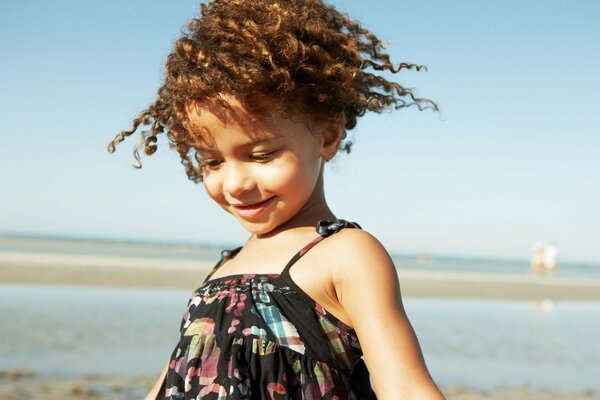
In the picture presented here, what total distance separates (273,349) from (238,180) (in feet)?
1.24

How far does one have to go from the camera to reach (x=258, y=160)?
1836 millimetres

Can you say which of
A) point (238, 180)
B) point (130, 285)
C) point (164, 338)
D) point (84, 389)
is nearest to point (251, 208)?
point (238, 180)

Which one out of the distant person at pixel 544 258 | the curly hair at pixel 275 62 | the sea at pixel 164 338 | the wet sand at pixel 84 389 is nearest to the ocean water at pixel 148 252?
the distant person at pixel 544 258

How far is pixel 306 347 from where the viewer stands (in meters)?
1.74

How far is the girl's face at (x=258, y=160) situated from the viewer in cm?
182

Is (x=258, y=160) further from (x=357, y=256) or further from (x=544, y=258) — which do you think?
(x=544, y=258)

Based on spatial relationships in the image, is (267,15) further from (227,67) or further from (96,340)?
(96,340)

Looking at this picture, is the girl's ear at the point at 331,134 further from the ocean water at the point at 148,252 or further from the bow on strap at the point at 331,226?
the ocean water at the point at 148,252

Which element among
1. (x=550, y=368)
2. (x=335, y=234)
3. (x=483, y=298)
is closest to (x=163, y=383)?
(x=335, y=234)

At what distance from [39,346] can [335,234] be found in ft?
18.6

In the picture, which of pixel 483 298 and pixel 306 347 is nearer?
pixel 306 347

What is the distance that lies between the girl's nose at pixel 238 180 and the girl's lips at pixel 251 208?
0.05 m

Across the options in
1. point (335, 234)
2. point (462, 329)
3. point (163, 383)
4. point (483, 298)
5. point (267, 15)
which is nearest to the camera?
point (335, 234)

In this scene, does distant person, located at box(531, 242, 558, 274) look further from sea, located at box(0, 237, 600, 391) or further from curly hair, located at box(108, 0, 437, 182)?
curly hair, located at box(108, 0, 437, 182)
